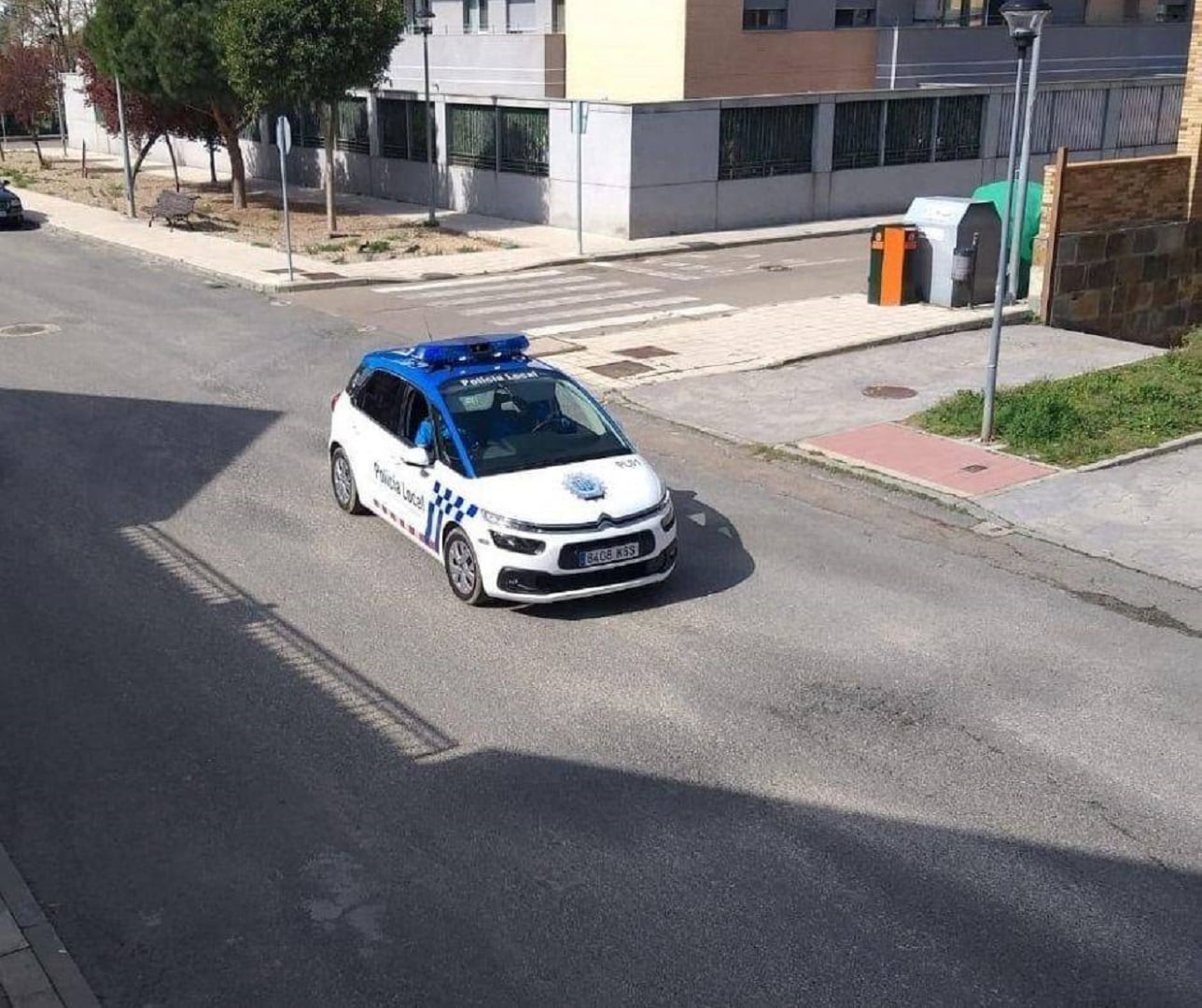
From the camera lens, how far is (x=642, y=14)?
37.5 m

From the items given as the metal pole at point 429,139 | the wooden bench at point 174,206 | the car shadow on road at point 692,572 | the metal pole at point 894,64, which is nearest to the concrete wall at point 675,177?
the metal pole at point 429,139

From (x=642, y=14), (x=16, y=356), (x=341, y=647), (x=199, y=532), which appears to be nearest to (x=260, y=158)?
(x=642, y=14)

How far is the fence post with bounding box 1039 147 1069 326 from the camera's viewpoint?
2103 cm

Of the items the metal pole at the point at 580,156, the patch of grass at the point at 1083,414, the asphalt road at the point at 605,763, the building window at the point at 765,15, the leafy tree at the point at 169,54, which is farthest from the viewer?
the building window at the point at 765,15

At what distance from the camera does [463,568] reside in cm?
1066

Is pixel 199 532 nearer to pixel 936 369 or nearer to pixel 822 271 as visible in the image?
pixel 936 369

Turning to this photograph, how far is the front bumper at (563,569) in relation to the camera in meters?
10.1

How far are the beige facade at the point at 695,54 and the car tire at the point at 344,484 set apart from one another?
86.5ft

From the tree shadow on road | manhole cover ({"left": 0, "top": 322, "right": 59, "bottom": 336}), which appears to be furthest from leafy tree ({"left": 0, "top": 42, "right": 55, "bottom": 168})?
the tree shadow on road

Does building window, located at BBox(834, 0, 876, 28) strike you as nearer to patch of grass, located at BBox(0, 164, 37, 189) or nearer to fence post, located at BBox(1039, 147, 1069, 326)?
fence post, located at BBox(1039, 147, 1069, 326)

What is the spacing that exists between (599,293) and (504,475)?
1480cm

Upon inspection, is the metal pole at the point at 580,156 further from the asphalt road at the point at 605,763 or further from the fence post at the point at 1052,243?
the asphalt road at the point at 605,763

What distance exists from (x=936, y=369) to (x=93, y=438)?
10.6 m

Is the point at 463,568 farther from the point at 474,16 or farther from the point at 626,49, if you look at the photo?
the point at 474,16
